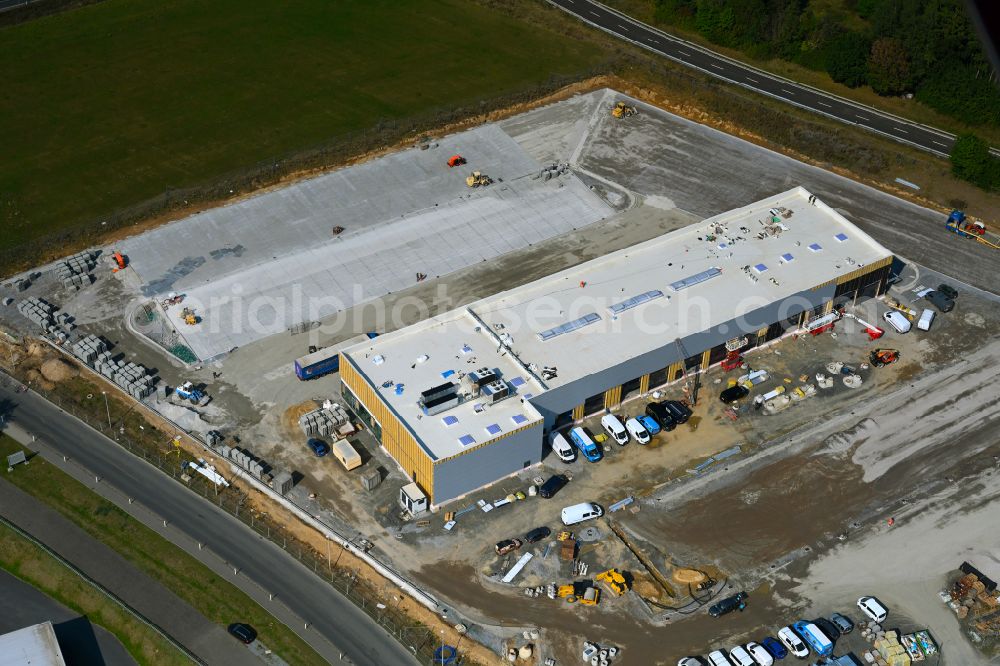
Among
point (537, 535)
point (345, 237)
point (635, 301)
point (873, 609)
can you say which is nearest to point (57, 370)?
point (345, 237)

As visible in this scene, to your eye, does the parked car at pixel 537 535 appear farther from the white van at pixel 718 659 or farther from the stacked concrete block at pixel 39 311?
the stacked concrete block at pixel 39 311

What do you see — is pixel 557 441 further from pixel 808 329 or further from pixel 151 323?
pixel 151 323

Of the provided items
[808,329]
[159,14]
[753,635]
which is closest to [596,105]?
[808,329]

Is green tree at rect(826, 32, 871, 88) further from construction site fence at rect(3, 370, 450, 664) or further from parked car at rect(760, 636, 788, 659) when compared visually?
construction site fence at rect(3, 370, 450, 664)

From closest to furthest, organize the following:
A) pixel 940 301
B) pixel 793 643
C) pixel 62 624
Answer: pixel 793 643 < pixel 62 624 < pixel 940 301

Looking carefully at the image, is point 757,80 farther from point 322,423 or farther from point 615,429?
point 322,423

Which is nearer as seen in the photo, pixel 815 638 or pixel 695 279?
pixel 815 638

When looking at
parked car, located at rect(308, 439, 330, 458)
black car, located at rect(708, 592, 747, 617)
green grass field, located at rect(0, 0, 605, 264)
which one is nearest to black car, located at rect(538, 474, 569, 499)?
black car, located at rect(708, 592, 747, 617)
